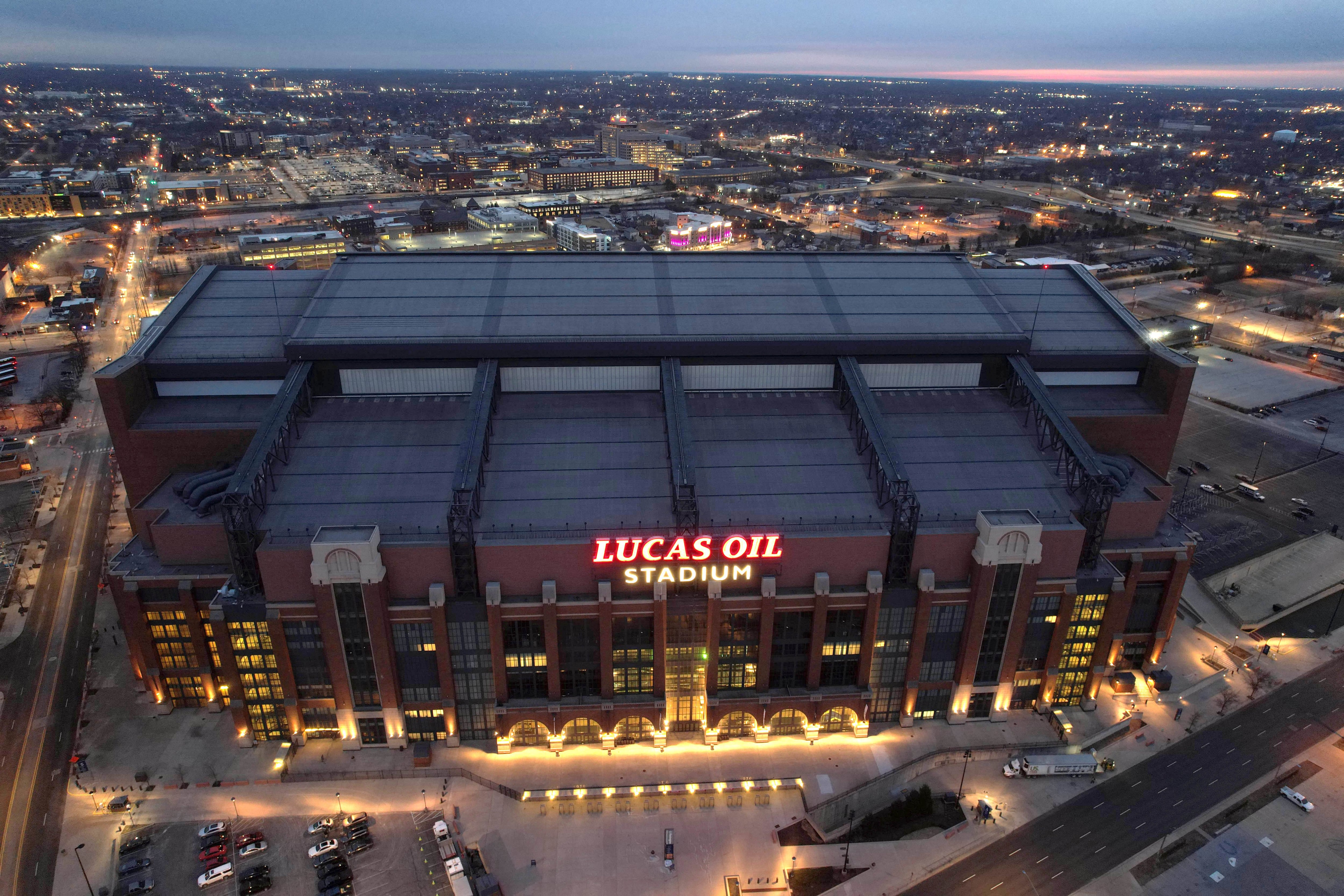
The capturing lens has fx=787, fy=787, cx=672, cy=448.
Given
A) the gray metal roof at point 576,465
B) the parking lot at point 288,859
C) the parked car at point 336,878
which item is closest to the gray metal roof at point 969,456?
the gray metal roof at point 576,465

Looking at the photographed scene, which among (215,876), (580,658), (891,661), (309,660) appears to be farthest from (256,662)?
(891,661)

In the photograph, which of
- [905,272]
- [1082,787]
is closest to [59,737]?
[1082,787]

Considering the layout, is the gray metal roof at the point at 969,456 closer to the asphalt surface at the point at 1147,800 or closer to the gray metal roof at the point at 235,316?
the asphalt surface at the point at 1147,800

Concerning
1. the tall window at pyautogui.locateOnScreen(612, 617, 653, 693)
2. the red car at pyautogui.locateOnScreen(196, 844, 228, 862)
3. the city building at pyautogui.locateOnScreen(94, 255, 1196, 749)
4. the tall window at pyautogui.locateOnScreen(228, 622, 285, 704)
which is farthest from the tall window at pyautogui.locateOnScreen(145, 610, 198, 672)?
the tall window at pyautogui.locateOnScreen(612, 617, 653, 693)

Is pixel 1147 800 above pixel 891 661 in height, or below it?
below

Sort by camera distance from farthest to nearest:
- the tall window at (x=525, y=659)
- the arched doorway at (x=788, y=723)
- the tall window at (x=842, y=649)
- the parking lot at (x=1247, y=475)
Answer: the parking lot at (x=1247, y=475) → the arched doorway at (x=788, y=723) → the tall window at (x=842, y=649) → the tall window at (x=525, y=659)

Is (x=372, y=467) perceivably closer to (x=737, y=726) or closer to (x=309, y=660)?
(x=309, y=660)
